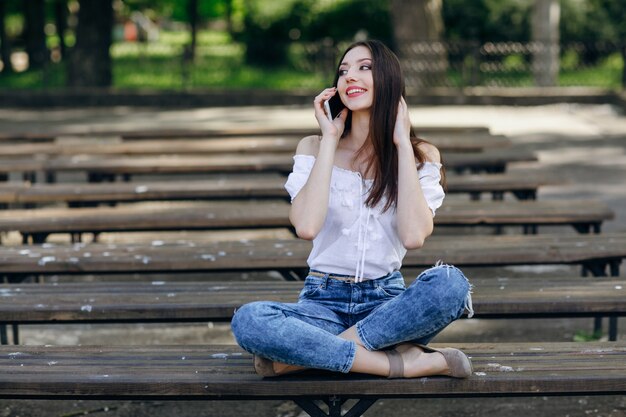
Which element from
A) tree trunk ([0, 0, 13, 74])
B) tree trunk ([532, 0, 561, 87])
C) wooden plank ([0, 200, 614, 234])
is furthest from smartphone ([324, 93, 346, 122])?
tree trunk ([0, 0, 13, 74])

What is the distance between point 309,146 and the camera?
4250 millimetres

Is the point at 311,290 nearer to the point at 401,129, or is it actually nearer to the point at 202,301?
the point at 401,129

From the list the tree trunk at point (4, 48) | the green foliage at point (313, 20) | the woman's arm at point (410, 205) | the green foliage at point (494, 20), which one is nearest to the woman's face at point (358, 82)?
the woman's arm at point (410, 205)

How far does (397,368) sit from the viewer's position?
3.75 m

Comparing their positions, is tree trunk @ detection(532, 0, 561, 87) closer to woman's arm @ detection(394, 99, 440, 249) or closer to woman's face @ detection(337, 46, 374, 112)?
woman's face @ detection(337, 46, 374, 112)

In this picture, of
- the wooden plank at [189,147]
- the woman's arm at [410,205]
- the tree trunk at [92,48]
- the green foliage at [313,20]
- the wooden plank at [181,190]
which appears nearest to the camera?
the woman's arm at [410,205]

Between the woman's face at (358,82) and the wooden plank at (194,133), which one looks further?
the wooden plank at (194,133)

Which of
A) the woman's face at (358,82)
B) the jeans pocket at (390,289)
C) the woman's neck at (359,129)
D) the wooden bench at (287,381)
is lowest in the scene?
the wooden bench at (287,381)

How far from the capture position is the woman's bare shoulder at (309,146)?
4.24 metres

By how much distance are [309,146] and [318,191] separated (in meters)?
0.31

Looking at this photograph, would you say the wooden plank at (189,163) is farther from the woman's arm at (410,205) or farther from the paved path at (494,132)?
the woman's arm at (410,205)

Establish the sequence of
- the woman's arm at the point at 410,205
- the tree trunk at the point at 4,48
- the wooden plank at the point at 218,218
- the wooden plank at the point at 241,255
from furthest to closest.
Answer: the tree trunk at the point at 4,48 → the wooden plank at the point at 218,218 → the wooden plank at the point at 241,255 → the woman's arm at the point at 410,205

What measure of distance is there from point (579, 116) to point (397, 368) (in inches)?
549

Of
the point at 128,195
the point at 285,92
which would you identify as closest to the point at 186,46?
the point at 285,92
